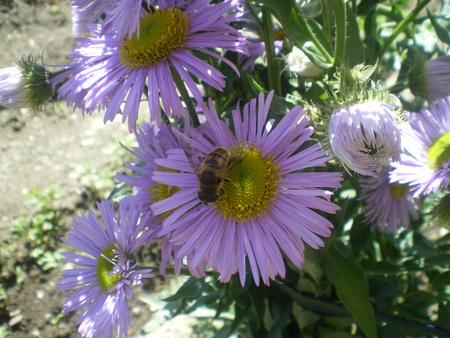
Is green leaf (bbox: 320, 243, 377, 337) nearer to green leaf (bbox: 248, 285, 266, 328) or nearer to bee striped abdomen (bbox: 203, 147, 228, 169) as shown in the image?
green leaf (bbox: 248, 285, 266, 328)

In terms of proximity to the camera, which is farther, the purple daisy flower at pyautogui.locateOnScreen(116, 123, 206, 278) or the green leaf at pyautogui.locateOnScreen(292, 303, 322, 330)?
the green leaf at pyautogui.locateOnScreen(292, 303, 322, 330)

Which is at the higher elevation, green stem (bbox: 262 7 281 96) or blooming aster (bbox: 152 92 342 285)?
green stem (bbox: 262 7 281 96)

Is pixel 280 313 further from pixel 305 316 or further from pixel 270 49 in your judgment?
pixel 270 49

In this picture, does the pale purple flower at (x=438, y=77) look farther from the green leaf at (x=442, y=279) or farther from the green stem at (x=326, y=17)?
the green leaf at (x=442, y=279)

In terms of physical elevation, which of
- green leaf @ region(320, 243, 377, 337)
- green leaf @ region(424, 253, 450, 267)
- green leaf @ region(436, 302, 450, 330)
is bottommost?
green leaf @ region(436, 302, 450, 330)

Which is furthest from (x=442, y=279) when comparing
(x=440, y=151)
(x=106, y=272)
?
(x=106, y=272)

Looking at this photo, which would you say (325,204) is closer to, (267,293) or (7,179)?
(267,293)

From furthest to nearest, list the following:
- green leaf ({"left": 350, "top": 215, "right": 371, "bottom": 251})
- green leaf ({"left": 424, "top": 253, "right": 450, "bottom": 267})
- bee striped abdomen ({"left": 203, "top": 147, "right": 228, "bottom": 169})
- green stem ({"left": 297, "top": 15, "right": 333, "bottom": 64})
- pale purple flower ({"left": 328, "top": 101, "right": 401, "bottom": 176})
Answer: green leaf ({"left": 350, "top": 215, "right": 371, "bottom": 251}), green leaf ({"left": 424, "top": 253, "right": 450, "bottom": 267}), green stem ({"left": 297, "top": 15, "right": 333, "bottom": 64}), bee striped abdomen ({"left": 203, "top": 147, "right": 228, "bottom": 169}), pale purple flower ({"left": 328, "top": 101, "right": 401, "bottom": 176})

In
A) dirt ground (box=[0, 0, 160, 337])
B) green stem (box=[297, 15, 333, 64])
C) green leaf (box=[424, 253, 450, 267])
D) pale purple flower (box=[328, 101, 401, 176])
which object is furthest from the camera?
dirt ground (box=[0, 0, 160, 337])

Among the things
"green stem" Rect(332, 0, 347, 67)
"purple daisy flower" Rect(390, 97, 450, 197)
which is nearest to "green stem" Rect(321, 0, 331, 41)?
"green stem" Rect(332, 0, 347, 67)
